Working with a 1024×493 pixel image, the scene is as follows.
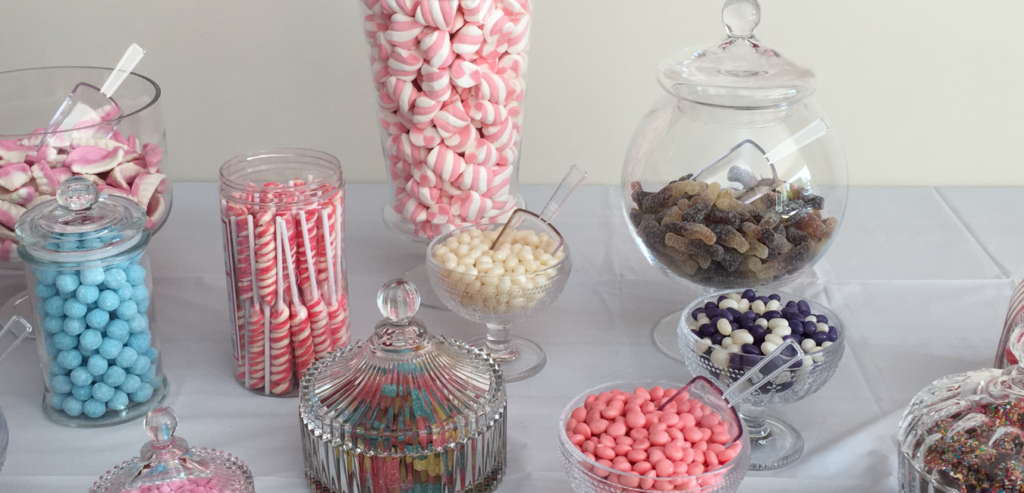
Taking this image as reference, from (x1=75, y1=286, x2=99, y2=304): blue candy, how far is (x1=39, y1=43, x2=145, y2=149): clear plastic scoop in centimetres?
23

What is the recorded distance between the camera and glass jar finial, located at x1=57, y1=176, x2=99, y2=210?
0.86 meters

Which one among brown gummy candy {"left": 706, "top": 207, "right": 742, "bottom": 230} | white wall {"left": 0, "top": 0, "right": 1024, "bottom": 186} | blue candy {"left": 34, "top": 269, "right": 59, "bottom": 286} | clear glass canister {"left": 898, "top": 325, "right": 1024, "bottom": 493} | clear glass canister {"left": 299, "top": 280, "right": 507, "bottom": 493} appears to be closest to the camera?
clear glass canister {"left": 898, "top": 325, "right": 1024, "bottom": 493}

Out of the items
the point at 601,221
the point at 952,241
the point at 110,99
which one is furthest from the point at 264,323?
the point at 952,241

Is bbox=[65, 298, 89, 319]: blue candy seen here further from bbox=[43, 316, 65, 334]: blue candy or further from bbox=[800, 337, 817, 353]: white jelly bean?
bbox=[800, 337, 817, 353]: white jelly bean

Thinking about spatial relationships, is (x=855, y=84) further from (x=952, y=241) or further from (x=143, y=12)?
(x=143, y=12)

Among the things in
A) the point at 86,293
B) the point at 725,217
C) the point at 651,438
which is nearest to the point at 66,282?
the point at 86,293

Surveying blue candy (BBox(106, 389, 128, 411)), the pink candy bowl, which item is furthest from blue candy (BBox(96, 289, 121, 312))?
the pink candy bowl

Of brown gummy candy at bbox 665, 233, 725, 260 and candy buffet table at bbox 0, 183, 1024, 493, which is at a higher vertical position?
brown gummy candy at bbox 665, 233, 725, 260

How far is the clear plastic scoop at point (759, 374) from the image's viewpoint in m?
0.83

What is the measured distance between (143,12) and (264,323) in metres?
0.77

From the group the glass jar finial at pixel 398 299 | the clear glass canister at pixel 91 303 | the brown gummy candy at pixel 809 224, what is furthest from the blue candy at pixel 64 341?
the brown gummy candy at pixel 809 224

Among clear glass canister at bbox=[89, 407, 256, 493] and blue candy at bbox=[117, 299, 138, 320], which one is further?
blue candy at bbox=[117, 299, 138, 320]

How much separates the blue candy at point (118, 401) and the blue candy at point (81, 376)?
0.03m

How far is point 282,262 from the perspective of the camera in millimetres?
966
